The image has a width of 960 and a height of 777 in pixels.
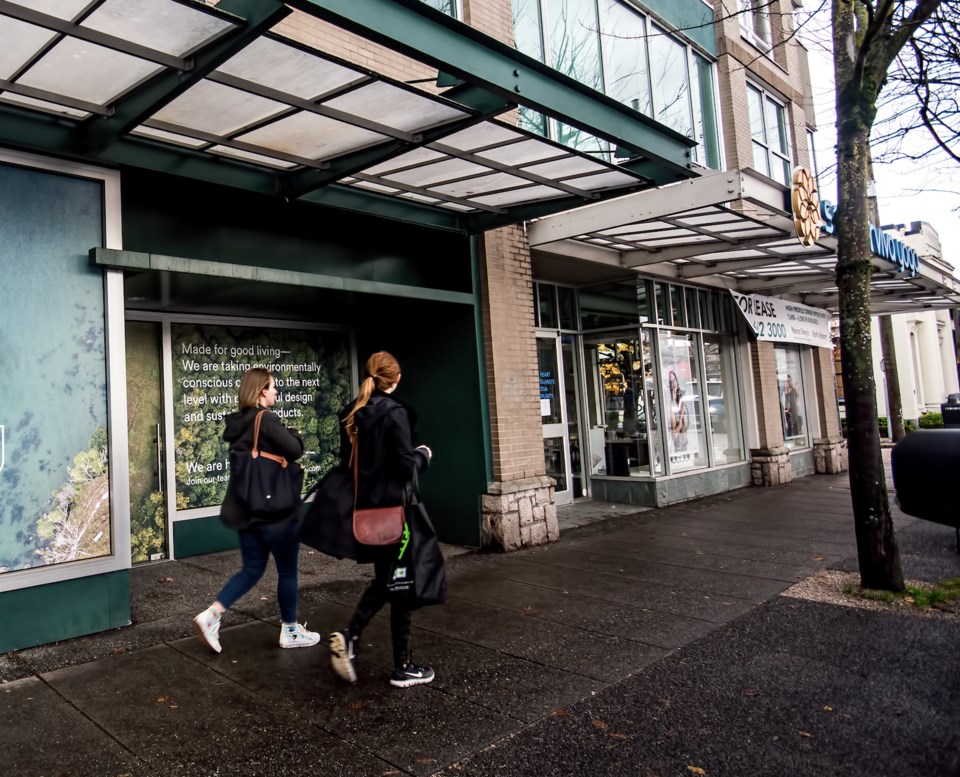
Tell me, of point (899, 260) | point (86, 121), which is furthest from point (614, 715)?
point (899, 260)

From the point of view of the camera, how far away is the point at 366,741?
3.23 metres

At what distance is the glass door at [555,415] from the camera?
1004cm

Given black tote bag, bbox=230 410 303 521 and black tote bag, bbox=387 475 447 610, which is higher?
black tote bag, bbox=230 410 303 521

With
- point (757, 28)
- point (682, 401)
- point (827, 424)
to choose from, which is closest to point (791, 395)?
point (827, 424)

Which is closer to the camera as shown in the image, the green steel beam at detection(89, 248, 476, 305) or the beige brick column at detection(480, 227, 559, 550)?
the green steel beam at detection(89, 248, 476, 305)

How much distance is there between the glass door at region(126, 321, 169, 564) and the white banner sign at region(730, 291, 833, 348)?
865cm

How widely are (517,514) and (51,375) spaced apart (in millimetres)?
4537

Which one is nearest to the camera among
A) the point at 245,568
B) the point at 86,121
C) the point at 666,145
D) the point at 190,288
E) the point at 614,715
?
the point at 614,715

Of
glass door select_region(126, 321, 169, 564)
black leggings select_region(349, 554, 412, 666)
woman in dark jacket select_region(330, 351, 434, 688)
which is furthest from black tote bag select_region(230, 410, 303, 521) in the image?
glass door select_region(126, 321, 169, 564)

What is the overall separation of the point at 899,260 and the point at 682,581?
7.45m

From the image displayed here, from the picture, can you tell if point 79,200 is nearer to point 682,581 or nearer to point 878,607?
point 682,581

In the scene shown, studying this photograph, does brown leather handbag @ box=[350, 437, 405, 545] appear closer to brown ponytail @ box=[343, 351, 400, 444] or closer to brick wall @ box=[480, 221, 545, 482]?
brown ponytail @ box=[343, 351, 400, 444]

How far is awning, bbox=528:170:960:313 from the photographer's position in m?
6.96

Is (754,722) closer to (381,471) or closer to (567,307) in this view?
(381,471)
